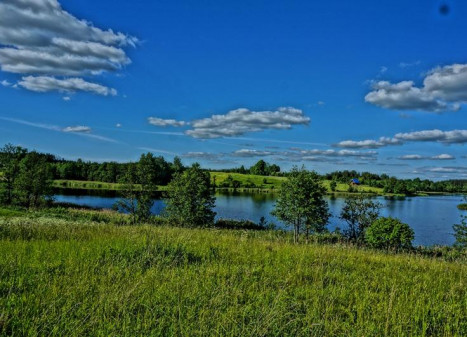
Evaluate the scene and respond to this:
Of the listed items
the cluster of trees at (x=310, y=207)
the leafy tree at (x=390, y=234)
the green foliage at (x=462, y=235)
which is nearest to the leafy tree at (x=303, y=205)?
the cluster of trees at (x=310, y=207)

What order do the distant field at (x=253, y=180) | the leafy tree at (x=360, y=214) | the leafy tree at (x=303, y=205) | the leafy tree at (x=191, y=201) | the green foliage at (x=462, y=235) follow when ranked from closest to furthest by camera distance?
the green foliage at (x=462, y=235), the leafy tree at (x=303, y=205), the leafy tree at (x=360, y=214), the leafy tree at (x=191, y=201), the distant field at (x=253, y=180)

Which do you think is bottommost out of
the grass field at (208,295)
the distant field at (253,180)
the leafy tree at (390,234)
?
the leafy tree at (390,234)

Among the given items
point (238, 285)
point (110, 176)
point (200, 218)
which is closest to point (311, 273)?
point (238, 285)

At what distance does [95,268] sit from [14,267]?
4.48 ft

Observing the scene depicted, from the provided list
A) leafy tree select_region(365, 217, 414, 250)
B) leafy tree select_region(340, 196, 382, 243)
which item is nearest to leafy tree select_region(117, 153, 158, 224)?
leafy tree select_region(340, 196, 382, 243)

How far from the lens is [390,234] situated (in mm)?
26469

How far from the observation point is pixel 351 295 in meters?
5.63

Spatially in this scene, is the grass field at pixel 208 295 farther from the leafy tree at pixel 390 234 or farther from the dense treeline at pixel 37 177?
the dense treeline at pixel 37 177

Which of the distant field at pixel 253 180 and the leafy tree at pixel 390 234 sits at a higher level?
the distant field at pixel 253 180

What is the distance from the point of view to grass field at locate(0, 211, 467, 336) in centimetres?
404

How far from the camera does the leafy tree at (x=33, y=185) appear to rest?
49.2 metres

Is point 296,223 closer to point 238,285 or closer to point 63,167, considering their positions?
point 238,285

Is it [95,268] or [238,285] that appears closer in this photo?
[238,285]

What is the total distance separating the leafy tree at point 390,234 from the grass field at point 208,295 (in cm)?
1937
